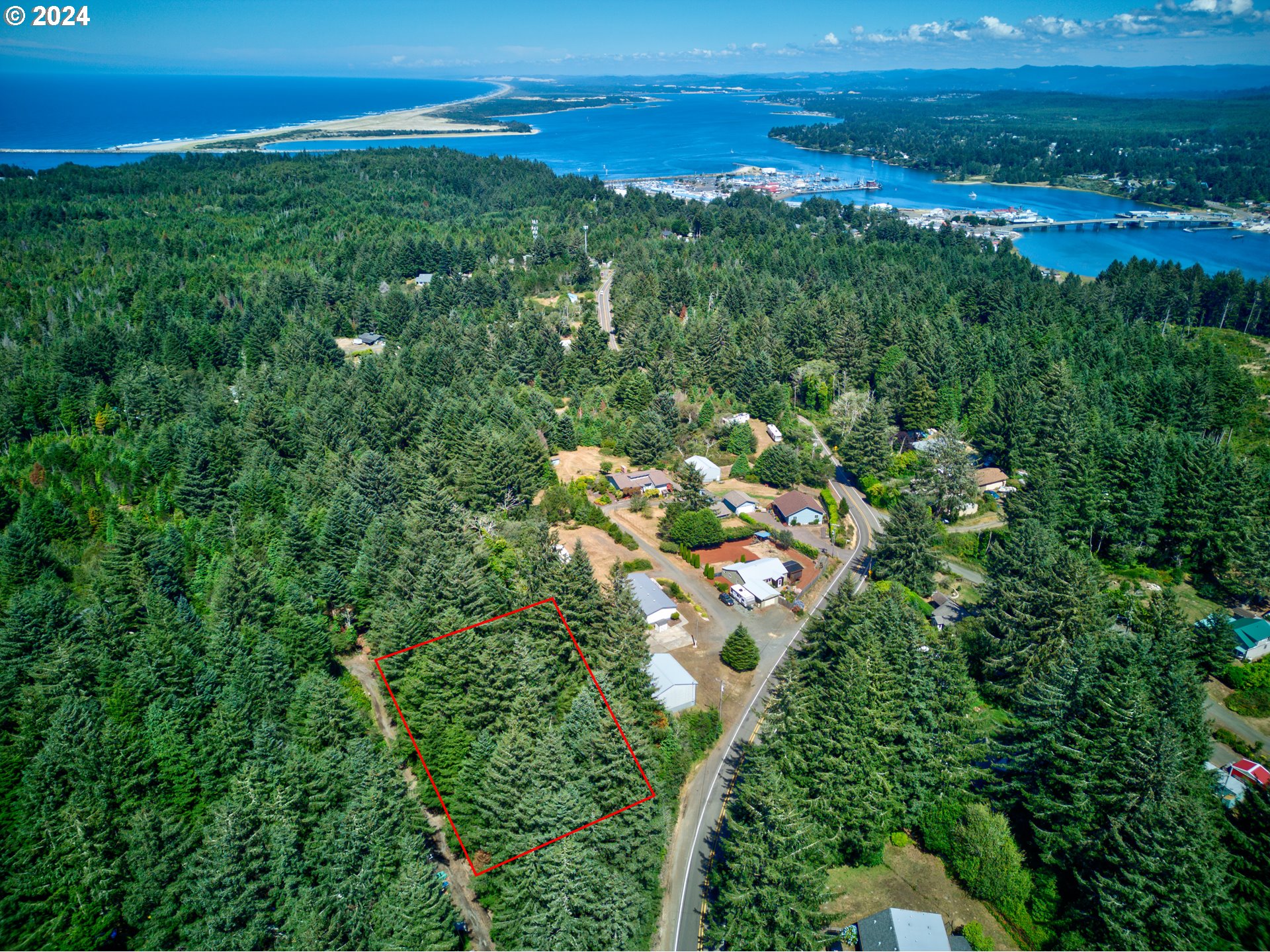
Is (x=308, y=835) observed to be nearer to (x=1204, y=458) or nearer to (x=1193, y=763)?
(x=1193, y=763)

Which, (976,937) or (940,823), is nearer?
(976,937)

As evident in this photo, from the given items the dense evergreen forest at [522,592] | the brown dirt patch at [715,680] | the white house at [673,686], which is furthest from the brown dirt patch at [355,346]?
the white house at [673,686]

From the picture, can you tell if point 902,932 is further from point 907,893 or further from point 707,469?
point 707,469

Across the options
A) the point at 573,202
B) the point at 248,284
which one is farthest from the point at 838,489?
the point at 573,202

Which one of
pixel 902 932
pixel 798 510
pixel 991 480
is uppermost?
pixel 902 932

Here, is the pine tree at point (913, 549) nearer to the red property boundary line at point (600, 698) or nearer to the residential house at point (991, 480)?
the residential house at point (991, 480)

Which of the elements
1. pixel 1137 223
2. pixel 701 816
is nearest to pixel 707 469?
pixel 701 816
